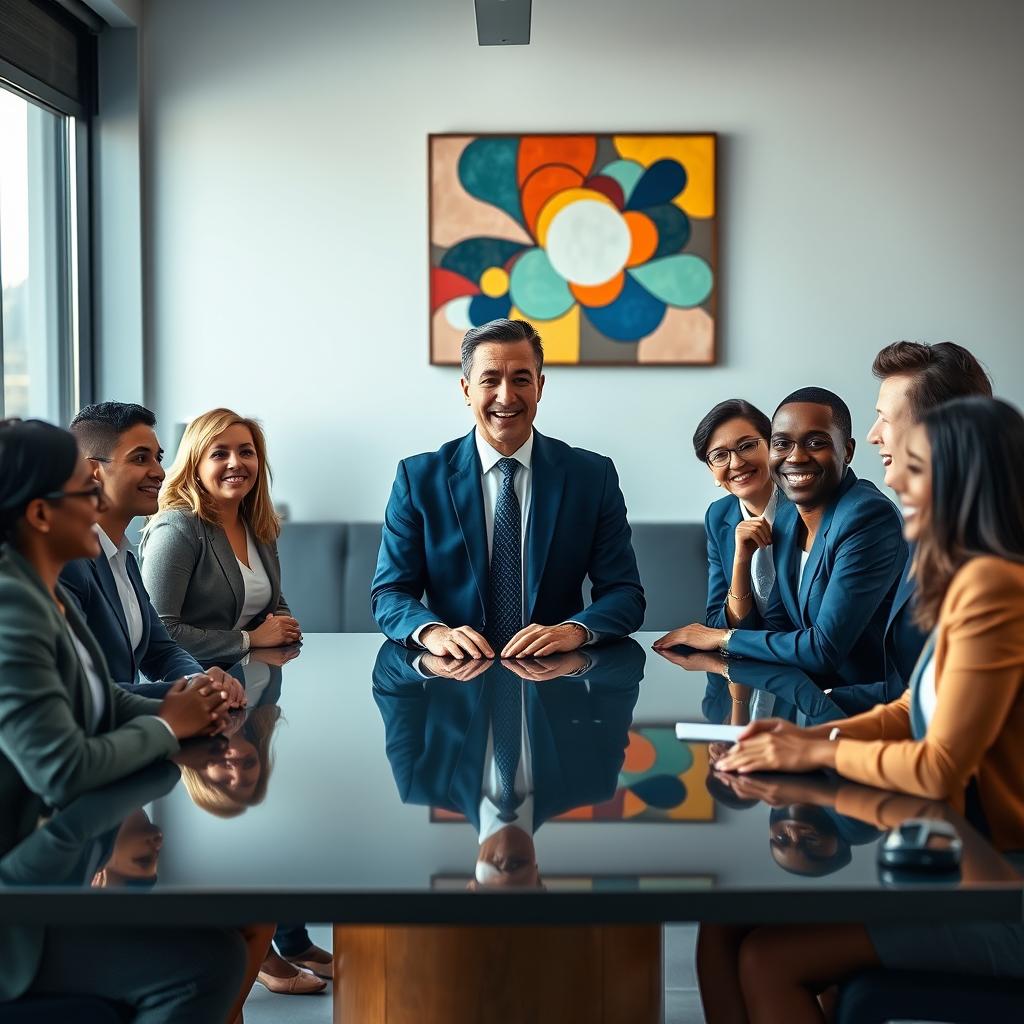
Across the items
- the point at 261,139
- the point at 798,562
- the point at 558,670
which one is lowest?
the point at 558,670

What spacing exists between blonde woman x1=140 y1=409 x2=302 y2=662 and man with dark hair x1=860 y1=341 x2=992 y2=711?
1.35 m

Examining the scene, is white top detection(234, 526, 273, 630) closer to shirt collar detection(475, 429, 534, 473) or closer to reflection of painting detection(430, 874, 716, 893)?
shirt collar detection(475, 429, 534, 473)

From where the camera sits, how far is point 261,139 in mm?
4426

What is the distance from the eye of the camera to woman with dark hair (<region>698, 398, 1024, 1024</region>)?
54.2 inches

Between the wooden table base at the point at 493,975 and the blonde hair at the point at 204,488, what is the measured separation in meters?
1.55

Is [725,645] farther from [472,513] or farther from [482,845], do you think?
[482,845]

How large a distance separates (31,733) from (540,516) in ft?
5.22

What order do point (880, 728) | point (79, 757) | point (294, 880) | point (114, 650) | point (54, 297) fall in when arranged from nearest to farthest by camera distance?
point (294, 880) → point (79, 757) → point (880, 728) → point (114, 650) → point (54, 297)

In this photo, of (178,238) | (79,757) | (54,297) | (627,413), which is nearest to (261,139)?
(178,238)

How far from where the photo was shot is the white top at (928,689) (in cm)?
149

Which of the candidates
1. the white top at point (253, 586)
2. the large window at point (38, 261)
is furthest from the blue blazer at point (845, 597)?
the large window at point (38, 261)

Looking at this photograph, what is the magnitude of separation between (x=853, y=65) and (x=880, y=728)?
11.2 feet

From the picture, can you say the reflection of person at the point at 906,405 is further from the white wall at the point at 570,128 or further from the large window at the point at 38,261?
the large window at the point at 38,261

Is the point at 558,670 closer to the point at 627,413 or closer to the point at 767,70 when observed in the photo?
the point at 627,413
